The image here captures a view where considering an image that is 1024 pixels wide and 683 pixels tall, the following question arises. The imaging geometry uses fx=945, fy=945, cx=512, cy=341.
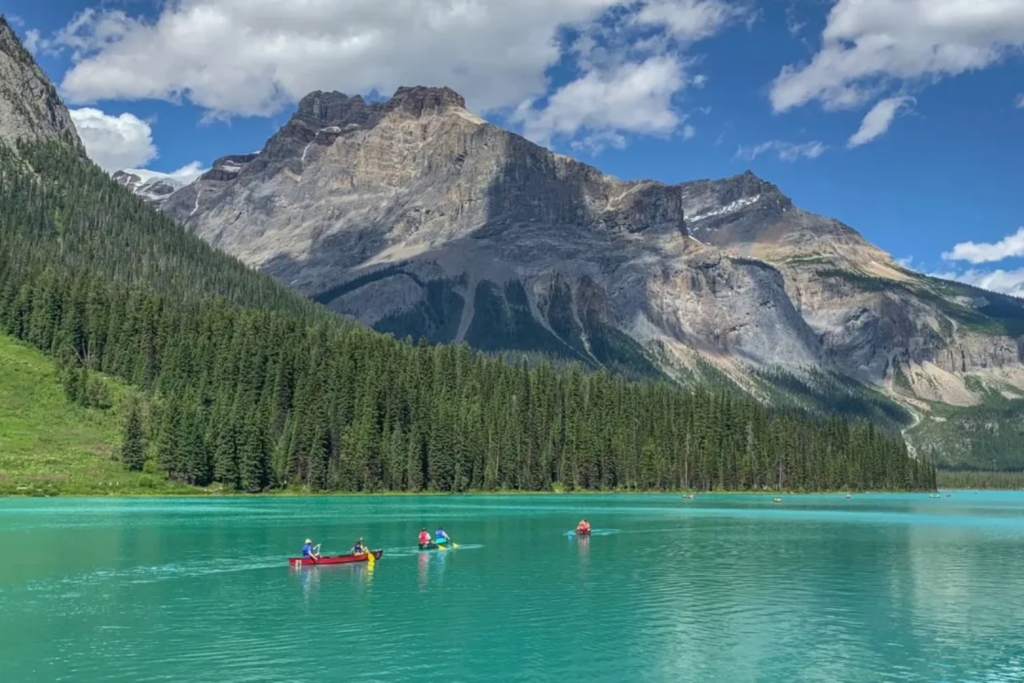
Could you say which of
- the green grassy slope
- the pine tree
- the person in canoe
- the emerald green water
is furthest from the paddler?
the pine tree

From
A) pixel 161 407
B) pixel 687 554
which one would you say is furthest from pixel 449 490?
pixel 687 554

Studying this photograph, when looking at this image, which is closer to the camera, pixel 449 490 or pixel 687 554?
pixel 687 554

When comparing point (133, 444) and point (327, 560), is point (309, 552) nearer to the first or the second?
point (327, 560)

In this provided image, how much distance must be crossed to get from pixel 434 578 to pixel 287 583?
1089 cm

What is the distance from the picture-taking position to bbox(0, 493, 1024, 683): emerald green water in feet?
144

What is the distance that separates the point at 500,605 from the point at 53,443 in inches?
4371

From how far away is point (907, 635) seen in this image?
52.1m

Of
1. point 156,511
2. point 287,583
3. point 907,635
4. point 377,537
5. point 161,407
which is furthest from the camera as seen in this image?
point 161,407

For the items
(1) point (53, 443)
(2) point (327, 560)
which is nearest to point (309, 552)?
(2) point (327, 560)

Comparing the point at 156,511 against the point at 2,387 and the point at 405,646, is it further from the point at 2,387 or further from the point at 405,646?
the point at 405,646

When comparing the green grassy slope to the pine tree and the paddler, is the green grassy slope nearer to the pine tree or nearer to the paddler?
the pine tree

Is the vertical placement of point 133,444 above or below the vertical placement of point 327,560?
above

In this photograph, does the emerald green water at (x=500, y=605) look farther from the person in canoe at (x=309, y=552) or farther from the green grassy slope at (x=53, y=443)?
the green grassy slope at (x=53, y=443)

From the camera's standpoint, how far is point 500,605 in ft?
195
